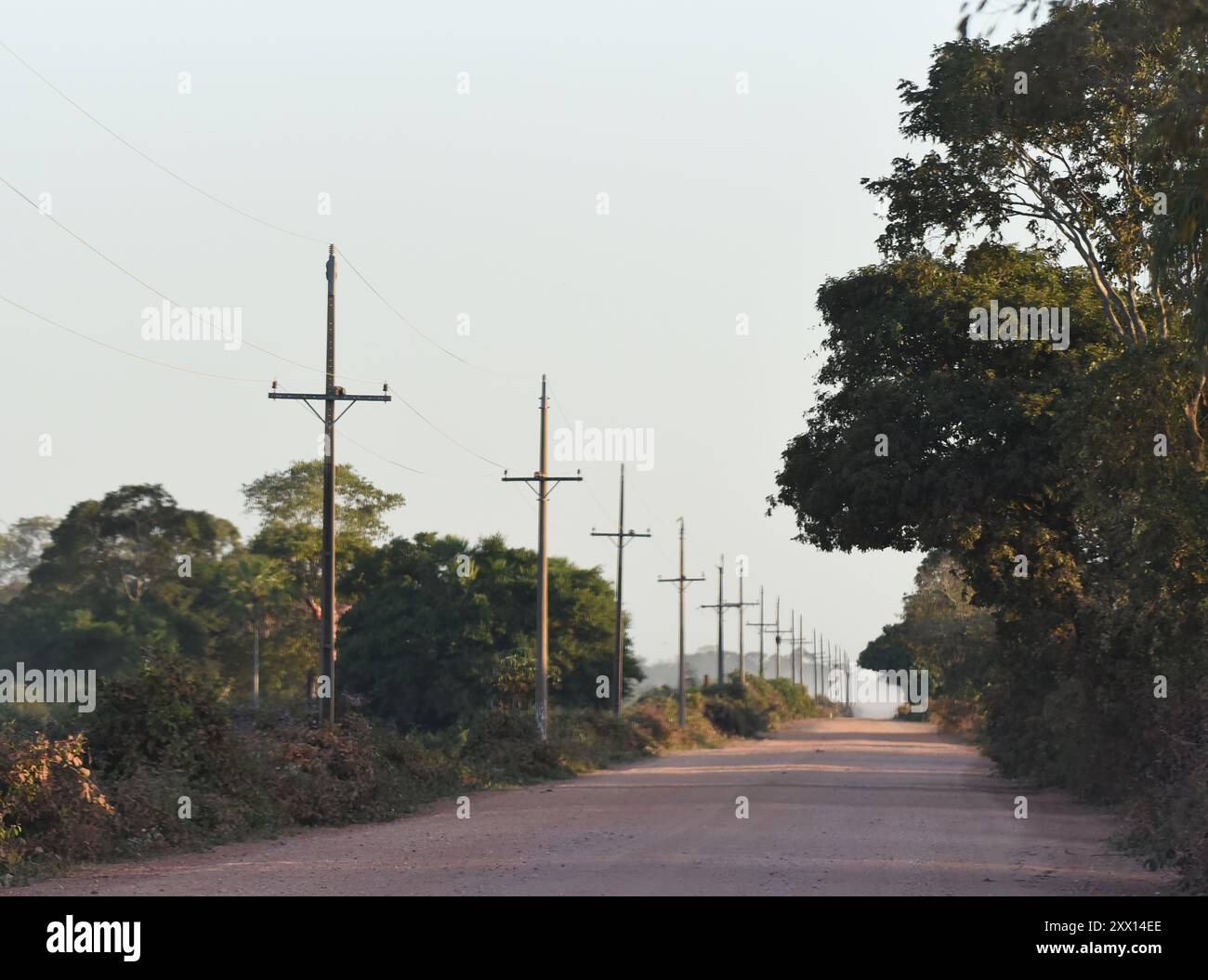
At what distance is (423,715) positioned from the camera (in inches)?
2469

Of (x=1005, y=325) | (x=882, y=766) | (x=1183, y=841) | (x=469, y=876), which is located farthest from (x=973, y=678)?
(x=469, y=876)

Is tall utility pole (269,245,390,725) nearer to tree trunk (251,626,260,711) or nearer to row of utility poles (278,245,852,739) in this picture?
row of utility poles (278,245,852,739)

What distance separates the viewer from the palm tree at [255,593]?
76.5 m

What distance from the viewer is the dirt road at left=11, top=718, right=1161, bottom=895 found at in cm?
1512

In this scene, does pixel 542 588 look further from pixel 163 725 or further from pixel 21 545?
pixel 21 545

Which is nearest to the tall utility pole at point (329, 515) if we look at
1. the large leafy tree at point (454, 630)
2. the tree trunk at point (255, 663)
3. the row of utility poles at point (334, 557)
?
the row of utility poles at point (334, 557)

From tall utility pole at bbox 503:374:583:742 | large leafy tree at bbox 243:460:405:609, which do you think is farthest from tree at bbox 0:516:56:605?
tall utility pole at bbox 503:374:583:742

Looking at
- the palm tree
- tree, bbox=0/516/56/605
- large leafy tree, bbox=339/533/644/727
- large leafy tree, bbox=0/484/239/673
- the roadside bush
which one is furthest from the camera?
tree, bbox=0/516/56/605

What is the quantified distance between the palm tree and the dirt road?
45614mm

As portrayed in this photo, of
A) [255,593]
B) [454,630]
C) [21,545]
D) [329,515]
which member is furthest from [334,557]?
[21,545]

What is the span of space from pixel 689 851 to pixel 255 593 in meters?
61.3

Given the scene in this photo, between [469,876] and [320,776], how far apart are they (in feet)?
32.3

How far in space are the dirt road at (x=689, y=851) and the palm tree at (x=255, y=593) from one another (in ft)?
150

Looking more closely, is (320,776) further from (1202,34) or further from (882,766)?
(882,766)
